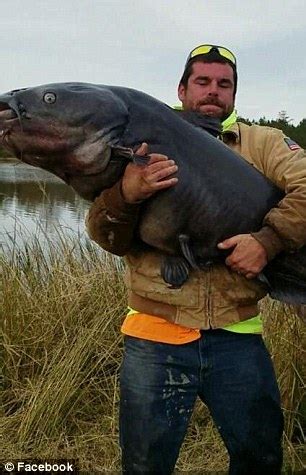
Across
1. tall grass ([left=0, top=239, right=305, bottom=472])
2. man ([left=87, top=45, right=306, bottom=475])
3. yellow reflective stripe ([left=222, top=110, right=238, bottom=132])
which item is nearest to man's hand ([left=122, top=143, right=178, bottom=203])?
man ([left=87, top=45, right=306, bottom=475])

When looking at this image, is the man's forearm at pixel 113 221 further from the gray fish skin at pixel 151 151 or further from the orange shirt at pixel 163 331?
the orange shirt at pixel 163 331

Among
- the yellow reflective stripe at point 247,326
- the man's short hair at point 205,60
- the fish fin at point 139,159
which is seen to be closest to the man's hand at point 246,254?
the yellow reflective stripe at point 247,326

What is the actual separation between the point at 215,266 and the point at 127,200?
0.54 meters

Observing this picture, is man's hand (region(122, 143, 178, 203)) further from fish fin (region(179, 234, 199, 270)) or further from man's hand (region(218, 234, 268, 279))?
man's hand (region(218, 234, 268, 279))

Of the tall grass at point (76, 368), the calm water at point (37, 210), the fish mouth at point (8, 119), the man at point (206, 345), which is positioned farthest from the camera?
the calm water at point (37, 210)

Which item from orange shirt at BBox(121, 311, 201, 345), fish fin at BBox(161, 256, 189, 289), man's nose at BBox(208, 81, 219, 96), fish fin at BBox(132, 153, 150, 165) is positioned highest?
man's nose at BBox(208, 81, 219, 96)

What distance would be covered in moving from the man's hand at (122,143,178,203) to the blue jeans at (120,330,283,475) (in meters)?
0.70

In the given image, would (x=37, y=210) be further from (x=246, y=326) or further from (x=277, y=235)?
(x=277, y=235)

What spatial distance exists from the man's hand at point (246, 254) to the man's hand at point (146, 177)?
1.23 ft

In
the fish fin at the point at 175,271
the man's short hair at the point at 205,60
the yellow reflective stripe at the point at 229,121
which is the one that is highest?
the man's short hair at the point at 205,60

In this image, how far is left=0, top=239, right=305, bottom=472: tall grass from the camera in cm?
426

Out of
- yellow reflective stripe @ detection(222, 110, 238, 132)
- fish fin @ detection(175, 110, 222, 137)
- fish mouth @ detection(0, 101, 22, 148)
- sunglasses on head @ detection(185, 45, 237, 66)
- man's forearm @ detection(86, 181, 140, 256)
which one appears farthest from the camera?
sunglasses on head @ detection(185, 45, 237, 66)

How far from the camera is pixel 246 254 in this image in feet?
9.23

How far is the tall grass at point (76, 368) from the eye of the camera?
14.0 feet
